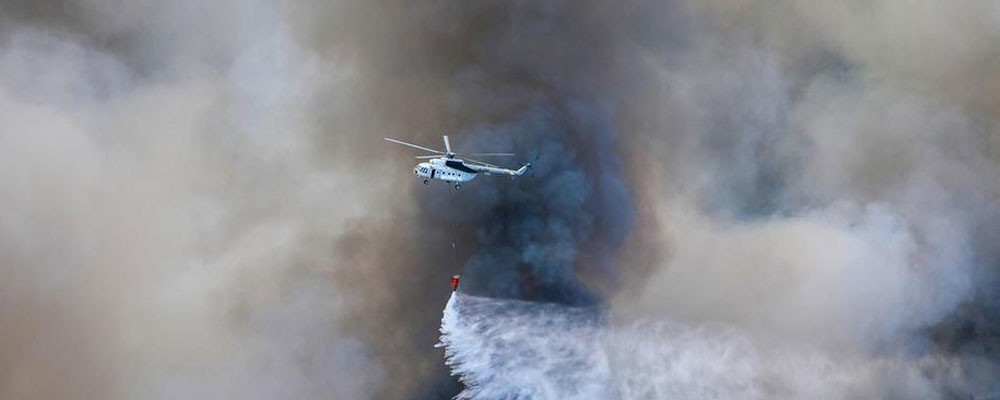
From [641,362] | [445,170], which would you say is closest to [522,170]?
[445,170]

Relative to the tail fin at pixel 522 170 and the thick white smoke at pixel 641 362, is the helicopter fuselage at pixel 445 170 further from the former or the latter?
the thick white smoke at pixel 641 362

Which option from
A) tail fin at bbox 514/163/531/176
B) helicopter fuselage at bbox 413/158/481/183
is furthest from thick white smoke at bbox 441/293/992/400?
tail fin at bbox 514/163/531/176

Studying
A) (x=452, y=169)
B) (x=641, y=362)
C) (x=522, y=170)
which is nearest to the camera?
(x=641, y=362)

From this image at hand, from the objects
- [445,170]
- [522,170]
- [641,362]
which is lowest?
[641,362]

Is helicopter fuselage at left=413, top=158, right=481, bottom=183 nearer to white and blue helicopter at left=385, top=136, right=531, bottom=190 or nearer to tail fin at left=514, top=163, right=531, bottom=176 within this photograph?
white and blue helicopter at left=385, top=136, right=531, bottom=190

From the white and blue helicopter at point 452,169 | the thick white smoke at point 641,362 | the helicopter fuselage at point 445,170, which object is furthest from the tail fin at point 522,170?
the thick white smoke at point 641,362

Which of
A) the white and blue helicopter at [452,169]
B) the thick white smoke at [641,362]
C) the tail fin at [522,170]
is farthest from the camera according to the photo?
the tail fin at [522,170]

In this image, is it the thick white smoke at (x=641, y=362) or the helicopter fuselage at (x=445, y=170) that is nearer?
the thick white smoke at (x=641, y=362)

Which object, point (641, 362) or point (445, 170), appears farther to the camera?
point (445, 170)

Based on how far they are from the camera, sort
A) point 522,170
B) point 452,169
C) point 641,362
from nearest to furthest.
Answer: point 641,362
point 452,169
point 522,170

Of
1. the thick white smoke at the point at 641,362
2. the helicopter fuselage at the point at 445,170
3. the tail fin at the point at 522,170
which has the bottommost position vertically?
the thick white smoke at the point at 641,362

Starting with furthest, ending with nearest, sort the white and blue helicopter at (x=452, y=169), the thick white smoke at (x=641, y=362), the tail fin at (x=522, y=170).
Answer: the tail fin at (x=522, y=170) < the white and blue helicopter at (x=452, y=169) < the thick white smoke at (x=641, y=362)

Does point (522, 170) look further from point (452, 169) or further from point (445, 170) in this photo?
point (445, 170)

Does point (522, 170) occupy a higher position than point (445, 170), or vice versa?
point (522, 170)
